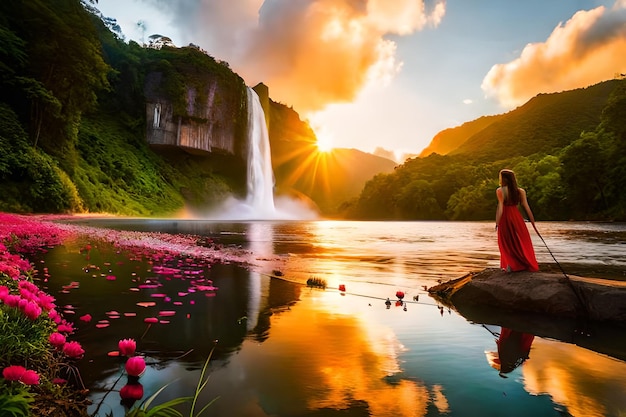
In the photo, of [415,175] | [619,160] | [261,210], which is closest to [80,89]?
[261,210]

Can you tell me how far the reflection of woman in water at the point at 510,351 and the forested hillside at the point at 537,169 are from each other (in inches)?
2830

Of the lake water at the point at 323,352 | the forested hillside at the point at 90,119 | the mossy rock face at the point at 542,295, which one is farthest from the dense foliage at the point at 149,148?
the mossy rock face at the point at 542,295

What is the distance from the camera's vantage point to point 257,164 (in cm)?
9162

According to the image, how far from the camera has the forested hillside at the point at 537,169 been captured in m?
67.1

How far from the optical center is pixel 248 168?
8919cm

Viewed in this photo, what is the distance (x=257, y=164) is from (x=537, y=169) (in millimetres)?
69204

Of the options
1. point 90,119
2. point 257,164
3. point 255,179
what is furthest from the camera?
point 255,179

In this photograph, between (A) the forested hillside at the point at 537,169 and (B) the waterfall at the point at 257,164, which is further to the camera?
(B) the waterfall at the point at 257,164

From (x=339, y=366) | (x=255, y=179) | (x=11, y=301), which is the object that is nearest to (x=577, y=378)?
(x=339, y=366)

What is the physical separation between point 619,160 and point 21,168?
267ft

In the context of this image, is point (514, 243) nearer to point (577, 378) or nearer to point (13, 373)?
point (577, 378)

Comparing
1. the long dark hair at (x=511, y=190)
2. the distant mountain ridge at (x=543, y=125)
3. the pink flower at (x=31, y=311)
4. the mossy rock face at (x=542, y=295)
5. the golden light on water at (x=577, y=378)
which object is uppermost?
the distant mountain ridge at (x=543, y=125)

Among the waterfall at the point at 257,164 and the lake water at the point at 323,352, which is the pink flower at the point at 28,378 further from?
the waterfall at the point at 257,164

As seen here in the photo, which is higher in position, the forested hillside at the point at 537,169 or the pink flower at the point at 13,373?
the forested hillside at the point at 537,169
